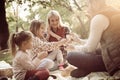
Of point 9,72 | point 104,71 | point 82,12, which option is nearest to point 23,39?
point 104,71

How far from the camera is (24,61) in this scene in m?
3.54

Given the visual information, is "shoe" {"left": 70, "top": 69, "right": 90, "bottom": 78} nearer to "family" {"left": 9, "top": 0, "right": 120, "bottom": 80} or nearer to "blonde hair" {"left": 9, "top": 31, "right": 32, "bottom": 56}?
"family" {"left": 9, "top": 0, "right": 120, "bottom": 80}

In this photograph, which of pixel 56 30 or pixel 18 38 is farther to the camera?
pixel 56 30

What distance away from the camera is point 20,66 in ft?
A: 11.9

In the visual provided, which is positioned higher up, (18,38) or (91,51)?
(18,38)

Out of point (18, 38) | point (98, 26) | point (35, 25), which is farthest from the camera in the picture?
point (35, 25)

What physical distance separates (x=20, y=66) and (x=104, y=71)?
37.7 inches

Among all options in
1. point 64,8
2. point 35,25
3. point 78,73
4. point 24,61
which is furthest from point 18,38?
point 64,8

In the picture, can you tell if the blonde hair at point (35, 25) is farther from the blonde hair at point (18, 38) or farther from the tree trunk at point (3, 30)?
the tree trunk at point (3, 30)

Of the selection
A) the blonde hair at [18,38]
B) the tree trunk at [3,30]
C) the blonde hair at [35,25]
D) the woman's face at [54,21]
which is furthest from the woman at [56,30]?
the tree trunk at [3,30]

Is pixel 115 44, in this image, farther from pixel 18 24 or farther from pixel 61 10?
pixel 18 24

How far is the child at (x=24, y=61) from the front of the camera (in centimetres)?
356

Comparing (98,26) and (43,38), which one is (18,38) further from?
(43,38)

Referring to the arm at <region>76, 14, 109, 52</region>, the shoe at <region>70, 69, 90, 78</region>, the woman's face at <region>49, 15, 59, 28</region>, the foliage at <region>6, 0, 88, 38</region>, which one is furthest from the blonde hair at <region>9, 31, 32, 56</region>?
the foliage at <region>6, 0, 88, 38</region>
